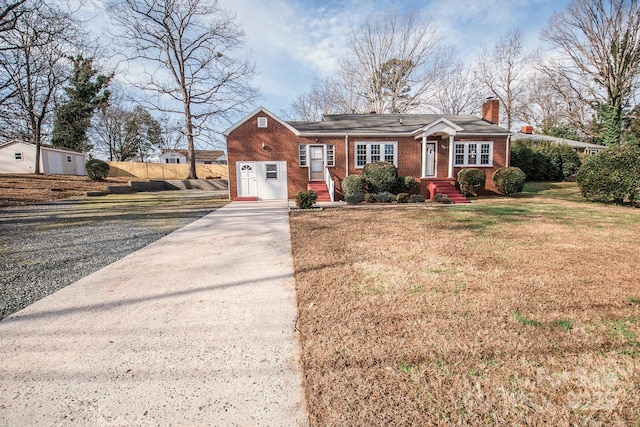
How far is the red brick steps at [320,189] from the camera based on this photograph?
1479 centimetres

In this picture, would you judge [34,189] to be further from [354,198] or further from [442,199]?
[442,199]

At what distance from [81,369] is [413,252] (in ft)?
15.0

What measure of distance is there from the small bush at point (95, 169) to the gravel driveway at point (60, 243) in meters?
13.5

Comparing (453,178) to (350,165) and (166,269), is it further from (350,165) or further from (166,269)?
(166,269)

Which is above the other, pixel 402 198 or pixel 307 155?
pixel 307 155

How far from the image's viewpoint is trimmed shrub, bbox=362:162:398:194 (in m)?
14.1

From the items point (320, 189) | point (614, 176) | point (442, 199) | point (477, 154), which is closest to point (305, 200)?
point (320, 189)

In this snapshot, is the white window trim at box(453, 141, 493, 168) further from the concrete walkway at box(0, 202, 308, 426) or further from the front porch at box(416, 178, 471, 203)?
the concrete walkway at box(0, 202, 308, 426)

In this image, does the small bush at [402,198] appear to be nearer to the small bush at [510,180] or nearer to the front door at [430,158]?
the front door at [430,158]

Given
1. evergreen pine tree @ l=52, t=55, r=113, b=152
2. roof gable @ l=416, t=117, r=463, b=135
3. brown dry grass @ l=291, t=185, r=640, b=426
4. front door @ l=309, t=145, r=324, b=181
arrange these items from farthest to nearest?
1. evergreen pine tree @ l=52, t=55, r=113, b=152
2. front door @ l=309, t=145, r=324, b=181
3. roof gable @ l=416, t=117, r=463, b=135
4. brown dry grass @ l=291, t=185, r=640, b=426

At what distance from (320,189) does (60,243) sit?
1095cm

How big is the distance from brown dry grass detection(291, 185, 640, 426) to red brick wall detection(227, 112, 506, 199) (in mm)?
10851

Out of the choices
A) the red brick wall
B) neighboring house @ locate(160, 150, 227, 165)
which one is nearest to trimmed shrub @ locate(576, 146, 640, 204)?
the red brick wall

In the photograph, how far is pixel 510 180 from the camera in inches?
568
